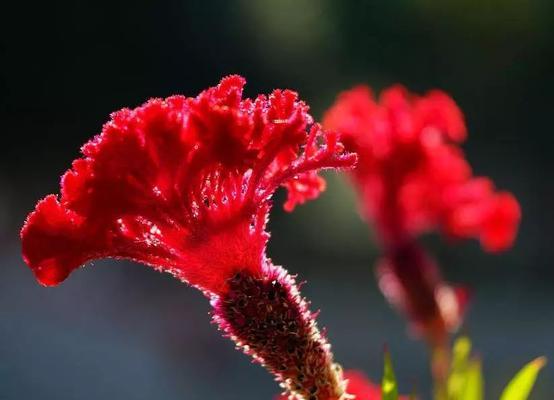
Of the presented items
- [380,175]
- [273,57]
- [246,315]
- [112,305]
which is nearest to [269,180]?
[246,315]

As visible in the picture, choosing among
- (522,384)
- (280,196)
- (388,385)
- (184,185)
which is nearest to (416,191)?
(522,384)

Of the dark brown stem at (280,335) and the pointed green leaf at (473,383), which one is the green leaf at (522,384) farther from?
the dark brown stem at (280,335)

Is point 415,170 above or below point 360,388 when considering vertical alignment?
above

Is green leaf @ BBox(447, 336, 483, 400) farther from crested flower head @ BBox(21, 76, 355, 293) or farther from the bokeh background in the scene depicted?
the bokeh background

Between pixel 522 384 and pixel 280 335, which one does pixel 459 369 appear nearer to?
pixel 522 384

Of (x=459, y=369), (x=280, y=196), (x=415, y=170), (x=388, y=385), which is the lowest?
(x=388, y=385)

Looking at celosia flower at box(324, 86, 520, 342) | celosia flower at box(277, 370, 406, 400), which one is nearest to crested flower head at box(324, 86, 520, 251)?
celosia flower at box(324, 86, 520, 342)

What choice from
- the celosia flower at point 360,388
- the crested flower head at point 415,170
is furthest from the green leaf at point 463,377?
the crested flower head at point 415,170

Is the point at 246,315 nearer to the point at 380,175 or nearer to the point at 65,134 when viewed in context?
the point at 380,175
